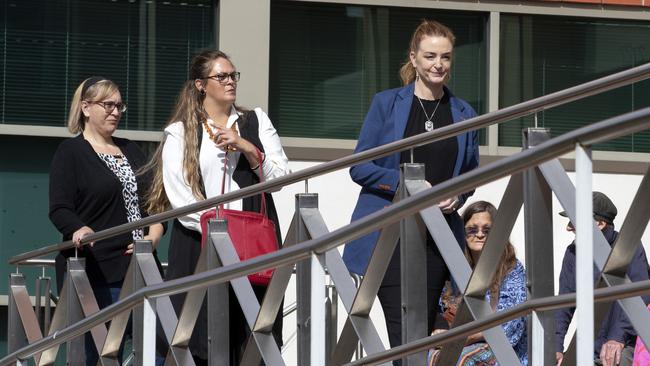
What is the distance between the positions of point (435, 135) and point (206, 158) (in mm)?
1813

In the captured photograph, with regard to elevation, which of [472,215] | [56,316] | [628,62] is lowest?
[56,316]

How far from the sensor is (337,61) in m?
8.79

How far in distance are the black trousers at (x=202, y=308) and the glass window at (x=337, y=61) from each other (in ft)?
9.96

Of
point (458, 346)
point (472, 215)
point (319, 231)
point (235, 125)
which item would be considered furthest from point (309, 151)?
point (458, 346)

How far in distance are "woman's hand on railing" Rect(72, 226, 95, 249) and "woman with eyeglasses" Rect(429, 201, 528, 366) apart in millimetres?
1418

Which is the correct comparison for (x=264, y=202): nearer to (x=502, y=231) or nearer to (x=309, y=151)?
(x=502, y=231)

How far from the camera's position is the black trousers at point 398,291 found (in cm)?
502

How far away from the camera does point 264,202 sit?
5.59 metres

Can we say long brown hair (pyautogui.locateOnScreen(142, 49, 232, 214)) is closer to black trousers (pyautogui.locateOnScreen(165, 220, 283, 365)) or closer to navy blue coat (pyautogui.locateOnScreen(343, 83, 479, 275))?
black trousers (pyautogui.locateOnScreen(165, 220, 283, 365))

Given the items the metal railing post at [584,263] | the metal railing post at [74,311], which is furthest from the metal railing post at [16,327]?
the metal railing post at [584,263]

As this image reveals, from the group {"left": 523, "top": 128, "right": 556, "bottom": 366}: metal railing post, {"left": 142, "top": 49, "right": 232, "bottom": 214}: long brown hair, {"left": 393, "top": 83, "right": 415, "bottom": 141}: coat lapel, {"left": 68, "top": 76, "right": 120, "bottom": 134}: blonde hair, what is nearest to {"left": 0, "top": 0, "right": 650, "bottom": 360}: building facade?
{"left": 68, "top": 76, "right": 120, "bottom": 134}: blonde hair

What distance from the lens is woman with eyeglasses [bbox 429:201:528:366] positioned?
5.87m

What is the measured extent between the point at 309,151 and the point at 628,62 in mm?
2085

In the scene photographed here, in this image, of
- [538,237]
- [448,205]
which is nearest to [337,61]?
[448,205]
